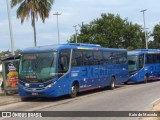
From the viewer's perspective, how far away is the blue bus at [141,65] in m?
34.3

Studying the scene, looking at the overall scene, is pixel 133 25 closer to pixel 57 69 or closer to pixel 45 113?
pixel 57 69

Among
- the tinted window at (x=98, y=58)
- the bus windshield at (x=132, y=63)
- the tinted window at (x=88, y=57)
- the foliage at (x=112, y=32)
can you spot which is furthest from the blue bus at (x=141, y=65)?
the foliage at (x=112, y=32)

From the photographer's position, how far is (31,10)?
3531cm

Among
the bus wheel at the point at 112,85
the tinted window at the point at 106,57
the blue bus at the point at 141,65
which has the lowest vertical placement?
the bus wheel at the point at 112,85

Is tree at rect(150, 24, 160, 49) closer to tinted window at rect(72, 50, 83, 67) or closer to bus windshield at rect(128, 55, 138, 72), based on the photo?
bus windshield at rect(128, 55, 138, 72)

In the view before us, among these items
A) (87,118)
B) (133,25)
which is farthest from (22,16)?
(133,25)

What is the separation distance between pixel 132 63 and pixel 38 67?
1520 centimetres

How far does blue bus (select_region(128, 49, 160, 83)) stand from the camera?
34.3 metres

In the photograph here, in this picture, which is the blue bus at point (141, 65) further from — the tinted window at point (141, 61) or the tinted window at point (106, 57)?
the tinted window at point (106, 57)

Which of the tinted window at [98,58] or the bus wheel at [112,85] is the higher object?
the tinted window at [98,58]

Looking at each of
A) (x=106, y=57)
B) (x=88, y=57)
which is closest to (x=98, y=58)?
(x=106, y=57)

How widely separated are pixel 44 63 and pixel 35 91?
54.0 inches

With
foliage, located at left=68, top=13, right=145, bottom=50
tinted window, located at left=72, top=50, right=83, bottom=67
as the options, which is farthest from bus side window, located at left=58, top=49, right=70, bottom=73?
foliage, located at left=68, top=13, right=145, bottom=50

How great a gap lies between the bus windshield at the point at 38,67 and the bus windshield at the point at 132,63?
1473 cm
